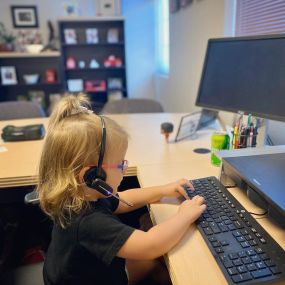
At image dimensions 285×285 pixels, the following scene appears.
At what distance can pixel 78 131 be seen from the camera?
75 centimetres

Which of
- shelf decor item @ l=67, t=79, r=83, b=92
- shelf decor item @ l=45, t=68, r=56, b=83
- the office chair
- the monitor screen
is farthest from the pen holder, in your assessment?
shelf decor item @ l=45, t=68, r=56, b=83

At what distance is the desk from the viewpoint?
613 millimetres

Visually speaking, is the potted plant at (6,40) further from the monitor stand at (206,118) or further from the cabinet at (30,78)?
the monitor stand at (206,118)

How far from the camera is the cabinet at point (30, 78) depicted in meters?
3.84

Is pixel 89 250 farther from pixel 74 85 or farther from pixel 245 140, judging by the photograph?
pixel 74 85

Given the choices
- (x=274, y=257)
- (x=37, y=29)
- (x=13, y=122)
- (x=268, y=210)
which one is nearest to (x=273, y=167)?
(x=268, y=210)

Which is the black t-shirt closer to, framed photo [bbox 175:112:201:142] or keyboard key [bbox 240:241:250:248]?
Answer: keyboard key [bbox 240:241:250:248]

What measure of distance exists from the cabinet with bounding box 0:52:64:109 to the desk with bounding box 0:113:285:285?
6.90ft

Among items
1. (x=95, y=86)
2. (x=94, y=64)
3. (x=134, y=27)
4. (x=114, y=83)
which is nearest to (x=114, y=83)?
(x=114, y=83)

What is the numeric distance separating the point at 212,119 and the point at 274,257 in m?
1.21

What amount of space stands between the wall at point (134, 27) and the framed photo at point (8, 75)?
1.87 ft

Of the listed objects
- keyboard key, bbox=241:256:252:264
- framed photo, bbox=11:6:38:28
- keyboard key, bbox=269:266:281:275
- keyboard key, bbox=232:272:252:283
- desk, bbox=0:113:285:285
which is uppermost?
framed photo, bbox=11:6:38:28

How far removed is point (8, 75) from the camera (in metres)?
3.81

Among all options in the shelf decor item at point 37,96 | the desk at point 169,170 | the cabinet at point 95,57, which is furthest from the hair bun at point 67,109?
the shelf decor item at point 37,96
